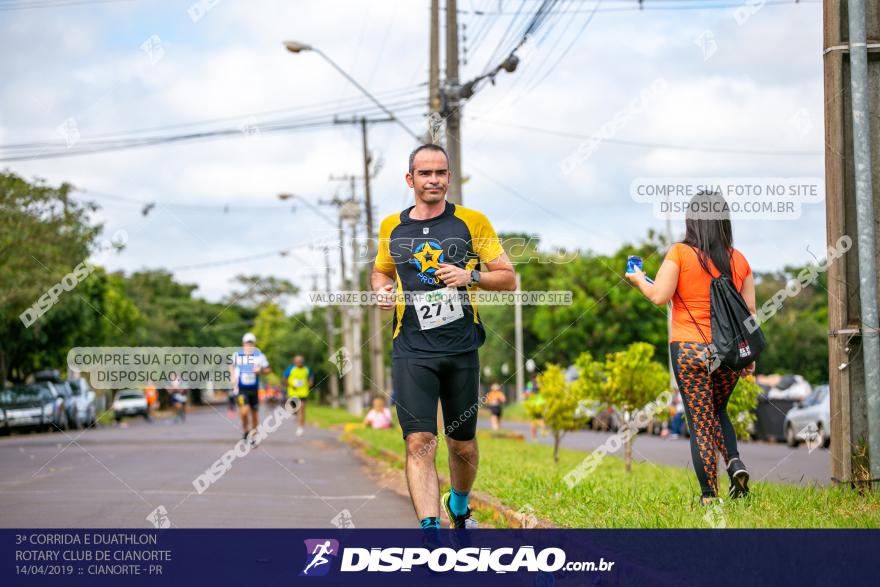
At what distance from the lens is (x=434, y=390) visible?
6273 mm

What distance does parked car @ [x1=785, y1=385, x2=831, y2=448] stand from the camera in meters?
23.5

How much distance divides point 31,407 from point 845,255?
28048 mm

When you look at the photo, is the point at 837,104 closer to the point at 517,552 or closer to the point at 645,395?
the point at 517,552

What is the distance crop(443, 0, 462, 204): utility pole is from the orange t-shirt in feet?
37.7

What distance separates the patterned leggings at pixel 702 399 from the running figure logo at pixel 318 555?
2.18 metres

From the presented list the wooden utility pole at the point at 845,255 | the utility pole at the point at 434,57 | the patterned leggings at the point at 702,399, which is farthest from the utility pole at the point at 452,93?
the patterned leggings at the point at 702,399

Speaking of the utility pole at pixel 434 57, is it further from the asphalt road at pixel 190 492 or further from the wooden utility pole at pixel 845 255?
the wooden utility pole at pixel 845 255

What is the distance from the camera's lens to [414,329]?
Result: 6277 millimetres

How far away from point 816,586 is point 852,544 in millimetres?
783

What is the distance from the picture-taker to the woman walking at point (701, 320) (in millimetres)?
7230

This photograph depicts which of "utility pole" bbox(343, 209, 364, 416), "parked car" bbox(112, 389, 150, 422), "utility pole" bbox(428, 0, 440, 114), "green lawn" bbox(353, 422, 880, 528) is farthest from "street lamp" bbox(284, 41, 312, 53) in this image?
"parked car" bbox(112, 389, 150, 422)

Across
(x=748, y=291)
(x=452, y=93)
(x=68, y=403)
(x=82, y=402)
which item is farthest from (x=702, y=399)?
(x=82, y=402)

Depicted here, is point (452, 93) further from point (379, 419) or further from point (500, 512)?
point (500, 512)

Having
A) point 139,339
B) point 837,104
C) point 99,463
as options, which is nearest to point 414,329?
point 837,104
